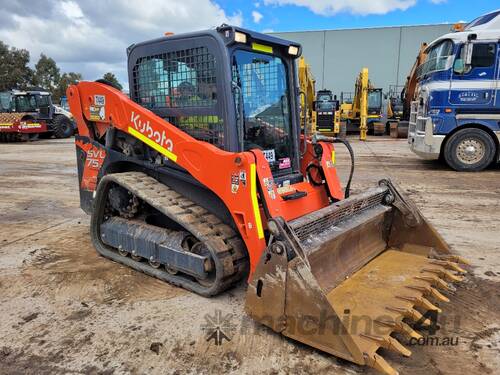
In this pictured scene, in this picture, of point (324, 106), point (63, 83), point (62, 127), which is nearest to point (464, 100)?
point (324, 106)

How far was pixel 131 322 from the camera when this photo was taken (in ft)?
10.00

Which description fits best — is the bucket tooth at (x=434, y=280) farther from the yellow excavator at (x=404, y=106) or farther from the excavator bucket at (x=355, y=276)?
the yellow excavator at (x=404, y=106)

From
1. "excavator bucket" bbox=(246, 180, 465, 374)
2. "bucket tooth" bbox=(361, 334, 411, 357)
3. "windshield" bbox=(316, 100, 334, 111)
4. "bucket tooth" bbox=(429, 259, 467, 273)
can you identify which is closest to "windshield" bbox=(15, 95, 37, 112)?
"windshield" bbox=(316, 100, 334, 111)

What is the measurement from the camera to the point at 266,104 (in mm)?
3871

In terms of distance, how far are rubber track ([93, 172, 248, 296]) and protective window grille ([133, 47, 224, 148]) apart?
23.4 inches

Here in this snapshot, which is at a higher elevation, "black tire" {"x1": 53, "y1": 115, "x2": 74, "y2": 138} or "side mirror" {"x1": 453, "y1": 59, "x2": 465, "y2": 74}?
"side mirror" {"x1": 453, "y1": 59, "x2": 465, "y2": 74}

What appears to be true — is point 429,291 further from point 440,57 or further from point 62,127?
point 62,127

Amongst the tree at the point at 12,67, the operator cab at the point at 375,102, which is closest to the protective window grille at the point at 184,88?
the operator cab at the point at 375,102

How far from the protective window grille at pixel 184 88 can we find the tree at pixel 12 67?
167 feet

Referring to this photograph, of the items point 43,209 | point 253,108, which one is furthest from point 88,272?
point 43,209

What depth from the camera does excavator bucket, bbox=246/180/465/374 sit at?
2.48 m

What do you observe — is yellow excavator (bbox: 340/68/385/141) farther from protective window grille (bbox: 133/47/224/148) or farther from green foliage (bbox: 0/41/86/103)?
green foliage (bbox: 0/41/86/103)

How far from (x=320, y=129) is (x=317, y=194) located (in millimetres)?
15945

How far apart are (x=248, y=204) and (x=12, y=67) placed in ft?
180
